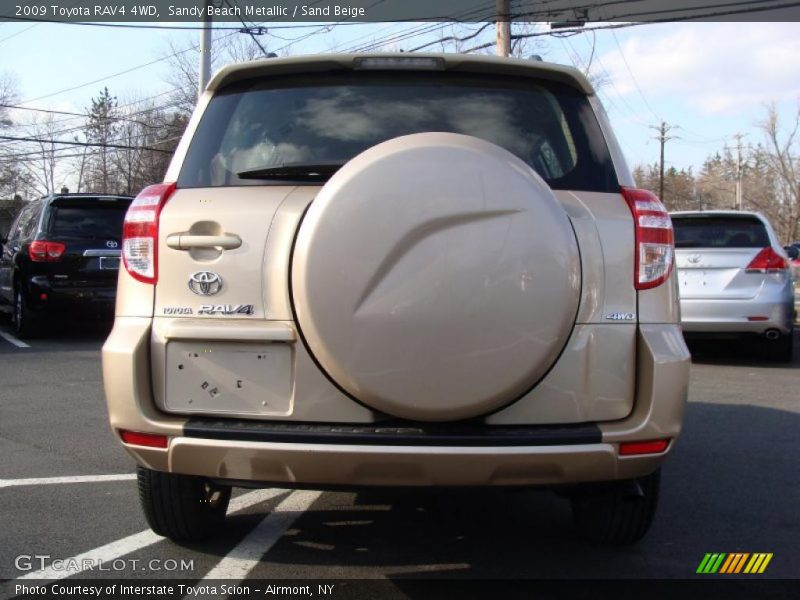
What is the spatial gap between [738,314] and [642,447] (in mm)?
6489

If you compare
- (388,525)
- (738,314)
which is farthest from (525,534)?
(738,314)

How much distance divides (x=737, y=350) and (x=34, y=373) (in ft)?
28.3

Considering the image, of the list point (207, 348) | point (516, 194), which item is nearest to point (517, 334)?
point (516, 194)

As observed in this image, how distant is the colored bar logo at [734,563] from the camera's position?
334 centimetres

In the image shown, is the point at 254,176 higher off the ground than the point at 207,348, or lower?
higher

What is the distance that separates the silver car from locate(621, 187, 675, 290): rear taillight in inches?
238

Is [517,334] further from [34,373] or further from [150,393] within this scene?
[34,373]

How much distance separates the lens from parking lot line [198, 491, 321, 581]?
320 centimetres

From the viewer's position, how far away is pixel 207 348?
2676 millimetres

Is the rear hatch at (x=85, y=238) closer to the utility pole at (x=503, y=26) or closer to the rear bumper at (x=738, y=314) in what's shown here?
the rear bumper at (x=738, y=314)

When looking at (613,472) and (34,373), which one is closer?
(613,472)

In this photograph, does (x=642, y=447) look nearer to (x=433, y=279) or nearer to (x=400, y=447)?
(x=400, y=447)

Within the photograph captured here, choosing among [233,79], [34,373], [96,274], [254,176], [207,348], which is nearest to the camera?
[207,348]

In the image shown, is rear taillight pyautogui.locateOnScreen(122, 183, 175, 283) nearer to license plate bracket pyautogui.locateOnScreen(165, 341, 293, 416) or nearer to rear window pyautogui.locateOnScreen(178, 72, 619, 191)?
rear window pyautogui.locateOnScreen(178, 72, 619, 191)
